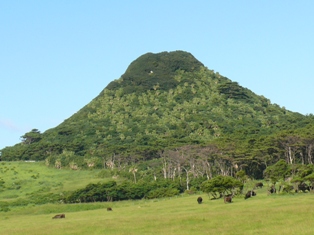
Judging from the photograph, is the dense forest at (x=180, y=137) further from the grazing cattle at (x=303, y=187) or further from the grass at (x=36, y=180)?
the grazing cattle at (x=303, y=187)

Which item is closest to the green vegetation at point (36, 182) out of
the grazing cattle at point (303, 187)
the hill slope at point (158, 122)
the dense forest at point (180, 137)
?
the dense forest at point (180, 137)

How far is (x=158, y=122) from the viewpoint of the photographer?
166875 mm

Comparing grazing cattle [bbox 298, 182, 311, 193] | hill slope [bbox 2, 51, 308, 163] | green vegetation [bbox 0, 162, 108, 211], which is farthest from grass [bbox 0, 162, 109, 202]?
grazing cattle [bbox 298, 182, 311, 193]

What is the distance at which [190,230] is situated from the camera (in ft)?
108

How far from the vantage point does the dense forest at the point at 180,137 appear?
90.4m

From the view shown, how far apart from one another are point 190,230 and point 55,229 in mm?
10598

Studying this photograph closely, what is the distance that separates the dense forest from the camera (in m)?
90.4

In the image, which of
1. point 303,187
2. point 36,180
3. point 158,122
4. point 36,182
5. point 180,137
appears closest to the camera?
point 303,187

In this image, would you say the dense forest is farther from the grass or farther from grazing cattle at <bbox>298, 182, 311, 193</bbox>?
grazing cattle at <bbox>298, 182, 311, 193</bbox>

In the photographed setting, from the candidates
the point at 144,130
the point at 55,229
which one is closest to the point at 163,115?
the point at 144,130

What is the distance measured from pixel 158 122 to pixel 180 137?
26739mm

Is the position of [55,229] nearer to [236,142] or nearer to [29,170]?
[236,142]

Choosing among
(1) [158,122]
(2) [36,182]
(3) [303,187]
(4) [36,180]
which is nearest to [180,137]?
(1) [158,122]

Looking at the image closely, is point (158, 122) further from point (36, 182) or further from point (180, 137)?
point (36, 182)
